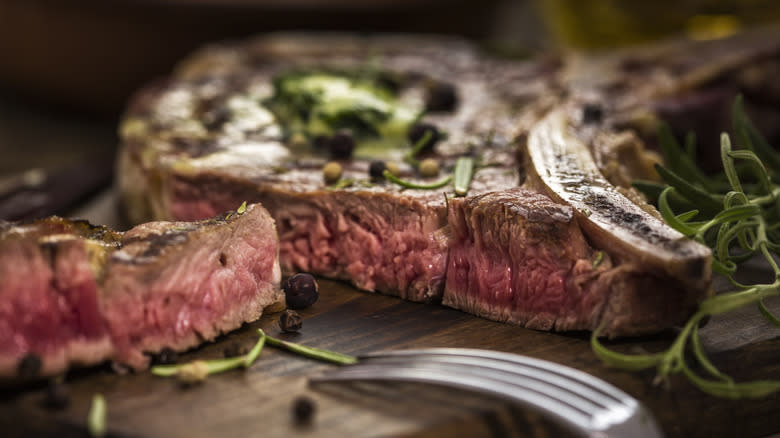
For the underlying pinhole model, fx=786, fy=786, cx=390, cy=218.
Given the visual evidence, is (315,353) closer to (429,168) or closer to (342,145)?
(429,168)

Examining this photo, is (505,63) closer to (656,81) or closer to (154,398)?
(656,81)

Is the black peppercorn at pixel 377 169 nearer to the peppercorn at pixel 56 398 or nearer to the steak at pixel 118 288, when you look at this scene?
the steak at pixel 118 288

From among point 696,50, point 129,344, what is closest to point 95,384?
point 129,344

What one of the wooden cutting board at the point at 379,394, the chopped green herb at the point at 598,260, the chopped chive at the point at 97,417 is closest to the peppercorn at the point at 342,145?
the wooden cutting board at the point at 379,394

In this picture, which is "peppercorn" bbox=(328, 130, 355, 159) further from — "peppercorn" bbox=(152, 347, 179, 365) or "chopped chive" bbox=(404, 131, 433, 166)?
"peppercorn" bbox=(152, 347, 179, 365)

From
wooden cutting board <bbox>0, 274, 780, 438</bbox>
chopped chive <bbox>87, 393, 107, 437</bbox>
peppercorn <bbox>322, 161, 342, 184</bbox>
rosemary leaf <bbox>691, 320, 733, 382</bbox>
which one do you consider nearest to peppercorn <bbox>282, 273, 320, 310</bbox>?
wooden cutting board <bbox>0, 274, 780, 438</bbox>
